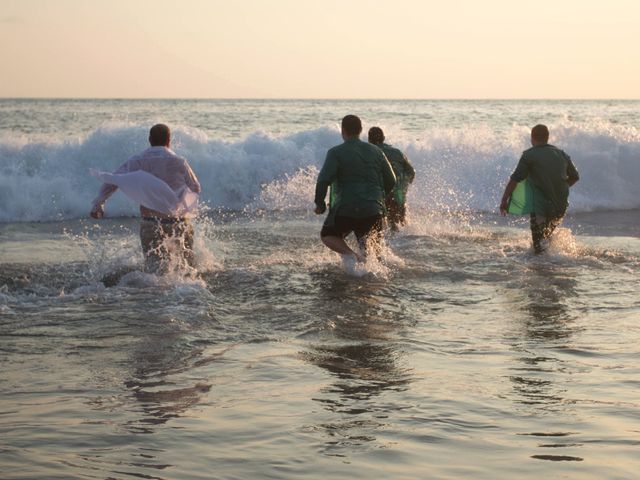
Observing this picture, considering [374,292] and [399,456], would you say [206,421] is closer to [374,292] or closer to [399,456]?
[399,456]

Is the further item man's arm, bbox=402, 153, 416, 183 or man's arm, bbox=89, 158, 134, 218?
man's arm, bbox=402, 153, 416, 183

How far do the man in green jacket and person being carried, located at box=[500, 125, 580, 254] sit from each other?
1862 mm

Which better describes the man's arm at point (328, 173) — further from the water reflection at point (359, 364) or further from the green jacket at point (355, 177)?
the water reflection at point (359, 364)

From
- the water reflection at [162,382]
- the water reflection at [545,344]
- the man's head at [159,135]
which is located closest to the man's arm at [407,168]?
the water reflection at [545,344]

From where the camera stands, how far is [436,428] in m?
5.25

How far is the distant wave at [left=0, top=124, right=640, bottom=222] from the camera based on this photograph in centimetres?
2072

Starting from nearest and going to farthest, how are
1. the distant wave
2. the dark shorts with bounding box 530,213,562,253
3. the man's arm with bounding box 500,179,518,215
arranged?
the man's arm with bounding box 500,179,518,215 → the dark shorts with bounding box 530,213,562,253 → the distant wave

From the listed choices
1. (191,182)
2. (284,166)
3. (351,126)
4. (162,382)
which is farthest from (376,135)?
(284,166)

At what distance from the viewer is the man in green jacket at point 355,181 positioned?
10.0 metres

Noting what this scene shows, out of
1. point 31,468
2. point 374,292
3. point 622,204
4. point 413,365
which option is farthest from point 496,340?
point 622,204

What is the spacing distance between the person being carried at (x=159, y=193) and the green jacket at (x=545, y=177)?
12.5 feet

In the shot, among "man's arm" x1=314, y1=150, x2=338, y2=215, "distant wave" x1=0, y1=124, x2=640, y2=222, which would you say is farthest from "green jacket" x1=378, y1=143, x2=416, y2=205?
"distant wave" x1=0, y1=124, x2=640, y2=222

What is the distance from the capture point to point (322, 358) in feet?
22.7

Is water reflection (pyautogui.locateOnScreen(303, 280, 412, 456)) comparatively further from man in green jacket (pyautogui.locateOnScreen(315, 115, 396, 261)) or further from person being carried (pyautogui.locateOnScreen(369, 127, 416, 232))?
person being carried (pyautogui.locateOnScreen(369, 127, 416, 232))
